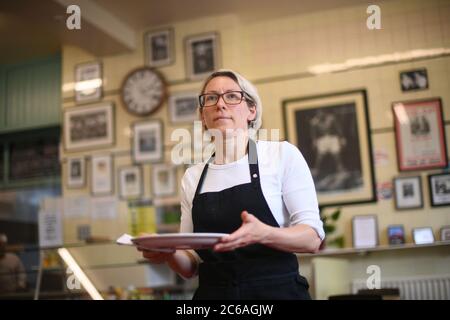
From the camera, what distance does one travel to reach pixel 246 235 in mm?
1223

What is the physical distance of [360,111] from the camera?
4551 mm

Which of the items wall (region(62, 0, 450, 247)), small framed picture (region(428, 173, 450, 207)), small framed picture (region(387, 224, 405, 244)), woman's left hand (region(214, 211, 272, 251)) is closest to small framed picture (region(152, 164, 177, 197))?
wall (region(62, 0, 450, 247))

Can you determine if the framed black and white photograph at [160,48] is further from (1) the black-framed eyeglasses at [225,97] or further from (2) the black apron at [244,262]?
(2) the black apron at [244,262]

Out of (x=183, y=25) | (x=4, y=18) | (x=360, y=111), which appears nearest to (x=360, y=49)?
(x=360, y=111)

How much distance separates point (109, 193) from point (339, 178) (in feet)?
6.58

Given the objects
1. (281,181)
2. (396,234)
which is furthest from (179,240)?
(396,234)

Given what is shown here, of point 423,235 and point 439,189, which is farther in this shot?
point 439,189

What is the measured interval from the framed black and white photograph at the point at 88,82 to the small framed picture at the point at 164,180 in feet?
3.03

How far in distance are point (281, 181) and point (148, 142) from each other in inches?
144

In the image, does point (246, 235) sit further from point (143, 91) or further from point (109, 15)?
point (143, 91)

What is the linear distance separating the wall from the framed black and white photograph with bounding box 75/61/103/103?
76mm

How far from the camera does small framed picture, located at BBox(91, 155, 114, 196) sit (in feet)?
16.7
